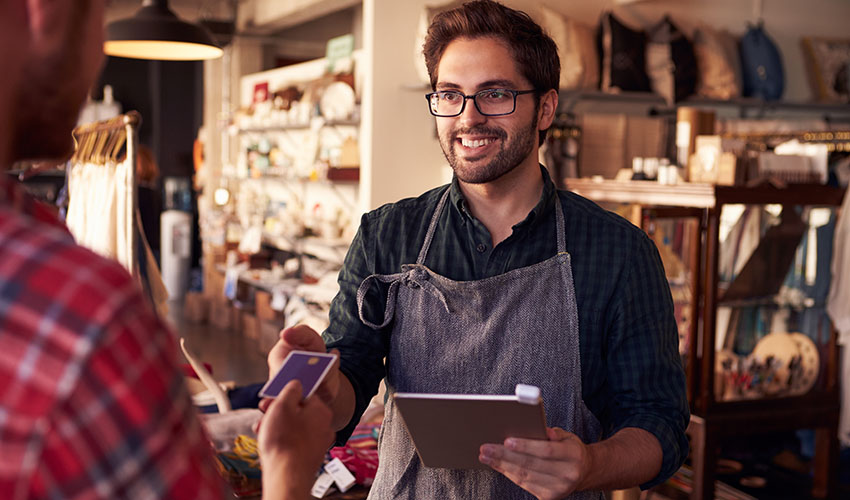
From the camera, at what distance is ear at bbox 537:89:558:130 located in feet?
6.56

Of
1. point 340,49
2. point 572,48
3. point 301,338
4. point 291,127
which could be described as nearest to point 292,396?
point 301,338

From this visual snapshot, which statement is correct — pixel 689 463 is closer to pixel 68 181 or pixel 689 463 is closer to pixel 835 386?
pixel 835 386

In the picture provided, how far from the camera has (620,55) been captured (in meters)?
5.61

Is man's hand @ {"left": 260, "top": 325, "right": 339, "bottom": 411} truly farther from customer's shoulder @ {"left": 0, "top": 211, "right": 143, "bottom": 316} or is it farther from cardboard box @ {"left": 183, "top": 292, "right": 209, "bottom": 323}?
cardboard box @ {"left": 183, "top": 292, "right": 209, "bottom": 323}

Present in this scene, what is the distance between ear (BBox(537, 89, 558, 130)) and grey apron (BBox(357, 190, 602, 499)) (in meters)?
0.29

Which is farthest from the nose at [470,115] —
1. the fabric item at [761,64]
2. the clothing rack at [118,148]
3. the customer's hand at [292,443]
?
the fabric item at [761,64]

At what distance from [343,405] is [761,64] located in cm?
543

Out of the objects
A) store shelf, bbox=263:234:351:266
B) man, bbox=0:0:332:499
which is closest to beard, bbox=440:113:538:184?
man, bbox=0:0:332:499

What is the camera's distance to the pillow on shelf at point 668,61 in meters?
5.77

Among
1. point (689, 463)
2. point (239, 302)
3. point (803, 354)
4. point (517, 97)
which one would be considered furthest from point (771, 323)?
point (239, 302)

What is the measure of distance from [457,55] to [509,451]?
0.92 meters

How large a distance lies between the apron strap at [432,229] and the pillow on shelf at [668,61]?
13.7ft

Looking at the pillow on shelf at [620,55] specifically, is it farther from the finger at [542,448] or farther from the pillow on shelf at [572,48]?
the finger at [542,448]

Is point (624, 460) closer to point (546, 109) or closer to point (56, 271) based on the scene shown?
point (546, 109)
